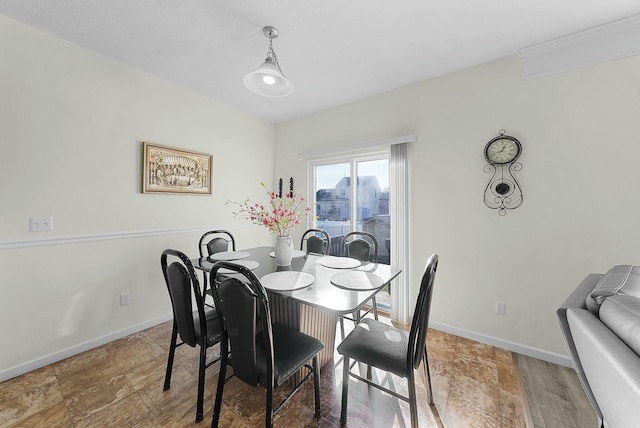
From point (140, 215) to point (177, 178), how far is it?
1.81 ft

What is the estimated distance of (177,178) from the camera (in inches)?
110

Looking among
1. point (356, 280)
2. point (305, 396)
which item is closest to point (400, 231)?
point (356, 280)

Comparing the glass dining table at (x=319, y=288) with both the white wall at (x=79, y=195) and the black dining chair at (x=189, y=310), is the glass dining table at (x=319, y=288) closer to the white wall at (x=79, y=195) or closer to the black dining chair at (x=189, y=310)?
the black dining chair at (x=189, y=310)

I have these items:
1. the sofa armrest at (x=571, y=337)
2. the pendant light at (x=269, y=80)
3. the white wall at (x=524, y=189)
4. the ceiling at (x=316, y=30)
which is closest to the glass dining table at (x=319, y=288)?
the sofa armrest at (x=571, y=337)

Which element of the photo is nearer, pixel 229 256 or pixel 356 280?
pixel 356 280

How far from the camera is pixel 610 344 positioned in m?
0.83

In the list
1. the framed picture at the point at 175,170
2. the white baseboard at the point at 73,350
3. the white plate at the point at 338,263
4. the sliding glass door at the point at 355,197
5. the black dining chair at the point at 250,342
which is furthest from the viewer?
the sliding glass door at the point at 355,197

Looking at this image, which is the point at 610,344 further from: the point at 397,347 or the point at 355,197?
the point at 355,197

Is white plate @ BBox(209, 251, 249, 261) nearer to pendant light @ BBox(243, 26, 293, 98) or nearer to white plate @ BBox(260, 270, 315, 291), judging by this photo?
white plate @ BBox(260, 270, 315, 291)

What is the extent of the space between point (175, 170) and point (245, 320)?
231 centimetres

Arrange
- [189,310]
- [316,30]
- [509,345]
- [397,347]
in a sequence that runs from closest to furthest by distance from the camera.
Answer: [397,347] < [189,310] < [316,30] < [509,345]

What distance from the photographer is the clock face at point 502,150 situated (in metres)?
2.13

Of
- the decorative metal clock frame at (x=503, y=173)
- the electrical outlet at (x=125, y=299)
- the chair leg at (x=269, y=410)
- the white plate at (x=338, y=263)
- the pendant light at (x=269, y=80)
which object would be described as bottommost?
the chair leg at (x=269, y=410)

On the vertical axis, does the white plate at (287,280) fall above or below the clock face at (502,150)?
below
